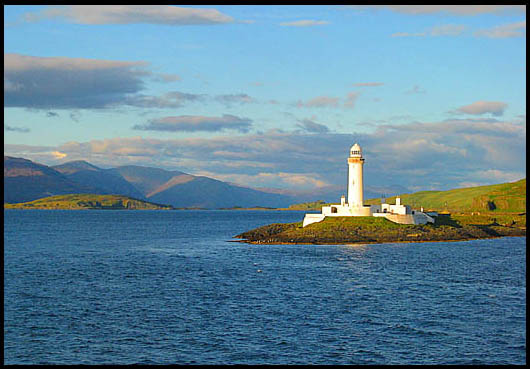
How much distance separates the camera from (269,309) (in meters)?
54.7

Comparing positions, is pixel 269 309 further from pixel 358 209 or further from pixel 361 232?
pixel 358 209

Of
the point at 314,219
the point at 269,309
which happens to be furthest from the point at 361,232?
the point at 269,309

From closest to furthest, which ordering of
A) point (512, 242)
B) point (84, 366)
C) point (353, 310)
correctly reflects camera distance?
1. point (84, 366)
2. point (353, 310)
3. point (512, 242)

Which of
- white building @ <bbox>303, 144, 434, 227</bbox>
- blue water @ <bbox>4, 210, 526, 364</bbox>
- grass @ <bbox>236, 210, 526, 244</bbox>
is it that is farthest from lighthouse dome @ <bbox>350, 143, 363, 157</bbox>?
blue water @ <bbox>4, 210, 526, 364</bbox>

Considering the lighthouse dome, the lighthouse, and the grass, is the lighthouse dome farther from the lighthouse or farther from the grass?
the grass

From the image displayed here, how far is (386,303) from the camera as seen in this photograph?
57500mm

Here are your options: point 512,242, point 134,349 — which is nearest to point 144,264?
point 134,349

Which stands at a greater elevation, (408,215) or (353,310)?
(408,215)

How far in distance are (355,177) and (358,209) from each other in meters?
7.73

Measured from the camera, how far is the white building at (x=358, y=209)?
12993cm

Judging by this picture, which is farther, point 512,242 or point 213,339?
point 512,242

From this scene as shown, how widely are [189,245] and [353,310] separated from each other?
255 ft

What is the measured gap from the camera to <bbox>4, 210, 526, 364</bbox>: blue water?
40.8m

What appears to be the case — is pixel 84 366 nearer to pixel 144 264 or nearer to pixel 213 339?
pixel 213 339
